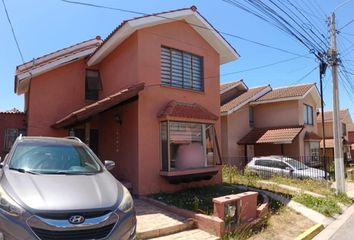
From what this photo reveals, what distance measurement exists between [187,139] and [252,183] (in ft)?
13.6

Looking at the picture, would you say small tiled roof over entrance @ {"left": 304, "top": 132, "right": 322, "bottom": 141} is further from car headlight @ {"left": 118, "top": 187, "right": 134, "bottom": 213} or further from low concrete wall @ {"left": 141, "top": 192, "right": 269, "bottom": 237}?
car headlight @ {"left": 118, "top": 187, "right": 134, "bottom": 213}

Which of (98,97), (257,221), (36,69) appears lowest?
(257,221)

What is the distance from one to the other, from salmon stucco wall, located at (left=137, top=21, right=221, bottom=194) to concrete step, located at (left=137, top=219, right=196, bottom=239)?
11.1ft

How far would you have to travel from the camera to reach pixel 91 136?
14.4 metres

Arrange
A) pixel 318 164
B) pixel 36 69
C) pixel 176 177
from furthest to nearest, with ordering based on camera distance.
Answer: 1. pixel 318 164
2. pixel 36 69
3. pixel 176 177

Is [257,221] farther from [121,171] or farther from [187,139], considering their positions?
[121,171]

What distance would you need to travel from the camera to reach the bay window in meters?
12.0

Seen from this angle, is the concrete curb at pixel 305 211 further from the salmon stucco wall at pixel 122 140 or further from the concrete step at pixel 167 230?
the salmon stucco wall at pixel 122 140

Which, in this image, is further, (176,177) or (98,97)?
(98,97)

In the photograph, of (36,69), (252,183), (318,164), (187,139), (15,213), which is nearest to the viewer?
(15,213)

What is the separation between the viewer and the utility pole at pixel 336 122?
1410cm

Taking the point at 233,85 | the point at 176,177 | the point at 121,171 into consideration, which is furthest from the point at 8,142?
the point at 233,85

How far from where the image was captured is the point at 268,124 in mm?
25141

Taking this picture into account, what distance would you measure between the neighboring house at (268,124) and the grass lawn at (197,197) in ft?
32.1
